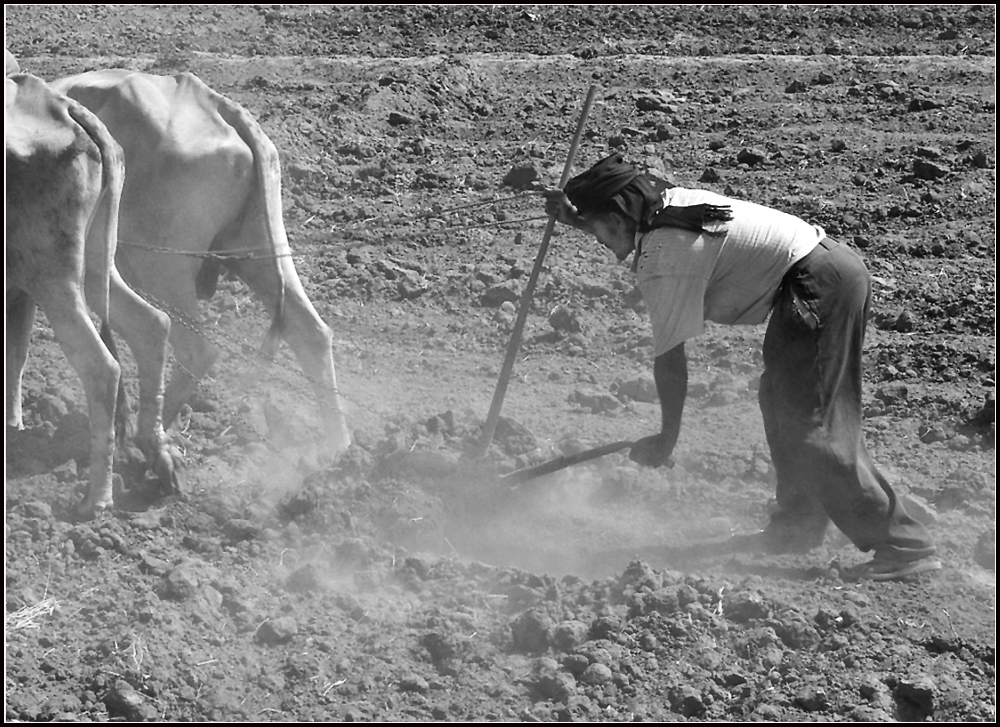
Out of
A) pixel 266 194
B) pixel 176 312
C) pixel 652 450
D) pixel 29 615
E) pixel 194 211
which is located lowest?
pixel 29 615

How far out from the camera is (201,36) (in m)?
15.9

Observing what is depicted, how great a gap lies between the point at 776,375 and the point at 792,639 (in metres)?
1.13

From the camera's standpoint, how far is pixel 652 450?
622 centimetres

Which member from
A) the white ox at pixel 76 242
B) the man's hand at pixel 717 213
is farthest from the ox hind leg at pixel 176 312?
the man's hand at pixel 717 213

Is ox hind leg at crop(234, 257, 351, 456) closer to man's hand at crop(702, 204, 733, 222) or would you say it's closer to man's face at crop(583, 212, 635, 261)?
man's face at crop(583, 212, 635, 261)

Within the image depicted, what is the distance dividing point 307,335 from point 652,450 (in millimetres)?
2217

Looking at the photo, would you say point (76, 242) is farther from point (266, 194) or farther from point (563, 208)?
point (563, 208)

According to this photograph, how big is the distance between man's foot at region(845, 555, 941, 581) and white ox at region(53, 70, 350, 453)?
9.47 ft

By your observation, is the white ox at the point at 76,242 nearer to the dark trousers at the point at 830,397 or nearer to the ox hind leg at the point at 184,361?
the ox hind leg at the point at 184,361

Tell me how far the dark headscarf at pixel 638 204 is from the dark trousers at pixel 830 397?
50 cm

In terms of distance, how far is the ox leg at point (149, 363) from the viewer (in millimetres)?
6895

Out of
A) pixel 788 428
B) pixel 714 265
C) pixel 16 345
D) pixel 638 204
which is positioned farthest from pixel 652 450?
pixel 16 345

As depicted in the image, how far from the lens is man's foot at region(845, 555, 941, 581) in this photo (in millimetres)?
6082

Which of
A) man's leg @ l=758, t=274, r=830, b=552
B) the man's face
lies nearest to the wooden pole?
the man's face
